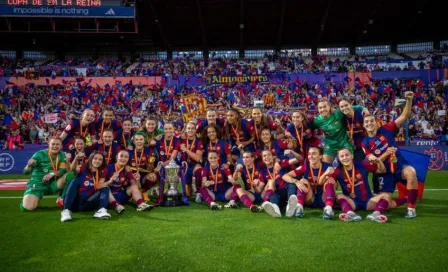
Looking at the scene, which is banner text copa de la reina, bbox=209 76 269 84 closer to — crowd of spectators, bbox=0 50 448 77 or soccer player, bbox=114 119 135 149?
crowd of spectators, bbox=0 50 448 77

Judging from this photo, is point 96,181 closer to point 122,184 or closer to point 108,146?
point 122,184

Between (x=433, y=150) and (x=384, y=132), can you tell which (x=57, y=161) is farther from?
(x=433, y=150)

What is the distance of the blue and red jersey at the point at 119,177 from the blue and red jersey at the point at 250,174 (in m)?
2.23

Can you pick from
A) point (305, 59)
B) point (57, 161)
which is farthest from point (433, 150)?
point (305, 59)

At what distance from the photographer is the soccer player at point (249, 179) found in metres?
6.51

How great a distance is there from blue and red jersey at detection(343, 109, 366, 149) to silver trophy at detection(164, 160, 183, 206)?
362 centimetres

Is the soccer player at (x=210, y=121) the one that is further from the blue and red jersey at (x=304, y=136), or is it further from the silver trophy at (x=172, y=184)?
the blue and red jersey at (x=304, y=136)

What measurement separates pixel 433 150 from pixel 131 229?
497 inches

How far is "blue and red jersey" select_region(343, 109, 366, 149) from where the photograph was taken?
6781 mm

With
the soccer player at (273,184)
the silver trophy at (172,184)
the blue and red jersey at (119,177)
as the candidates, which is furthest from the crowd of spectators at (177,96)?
the soccer player at (273,184)

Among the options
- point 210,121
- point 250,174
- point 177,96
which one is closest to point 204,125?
point 210,121

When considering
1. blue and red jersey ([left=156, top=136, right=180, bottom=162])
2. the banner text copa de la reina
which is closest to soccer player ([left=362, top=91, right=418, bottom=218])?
blue and red jersey ([left=156, top=136, right=180, bottom=162])

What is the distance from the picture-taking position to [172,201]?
22.3 feet

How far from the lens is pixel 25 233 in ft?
15.4
